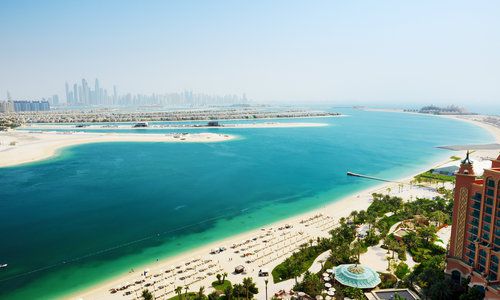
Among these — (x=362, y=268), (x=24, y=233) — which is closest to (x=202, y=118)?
(x=24, y=233)

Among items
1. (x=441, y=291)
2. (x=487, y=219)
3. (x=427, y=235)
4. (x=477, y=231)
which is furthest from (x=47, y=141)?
(x=487, y=219)

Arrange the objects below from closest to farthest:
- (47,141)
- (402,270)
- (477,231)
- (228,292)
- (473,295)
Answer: (473,295) < (477,231) < (228,292) < (402,270) < (47,141)

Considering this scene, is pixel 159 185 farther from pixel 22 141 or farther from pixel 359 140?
pixel 359 140

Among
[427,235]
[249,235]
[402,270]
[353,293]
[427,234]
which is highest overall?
[427,234]

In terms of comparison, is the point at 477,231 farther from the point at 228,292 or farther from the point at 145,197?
the point at 145,197

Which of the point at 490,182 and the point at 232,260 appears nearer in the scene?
the point at 490,182

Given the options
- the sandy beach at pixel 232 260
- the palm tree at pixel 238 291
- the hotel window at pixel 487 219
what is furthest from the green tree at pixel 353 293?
the hotel window at pixel 487 219

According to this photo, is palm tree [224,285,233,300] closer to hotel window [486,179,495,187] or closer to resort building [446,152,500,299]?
resort building [446,152,500,299]

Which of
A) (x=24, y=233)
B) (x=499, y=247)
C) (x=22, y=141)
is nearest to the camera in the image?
(x=499, y=247)
